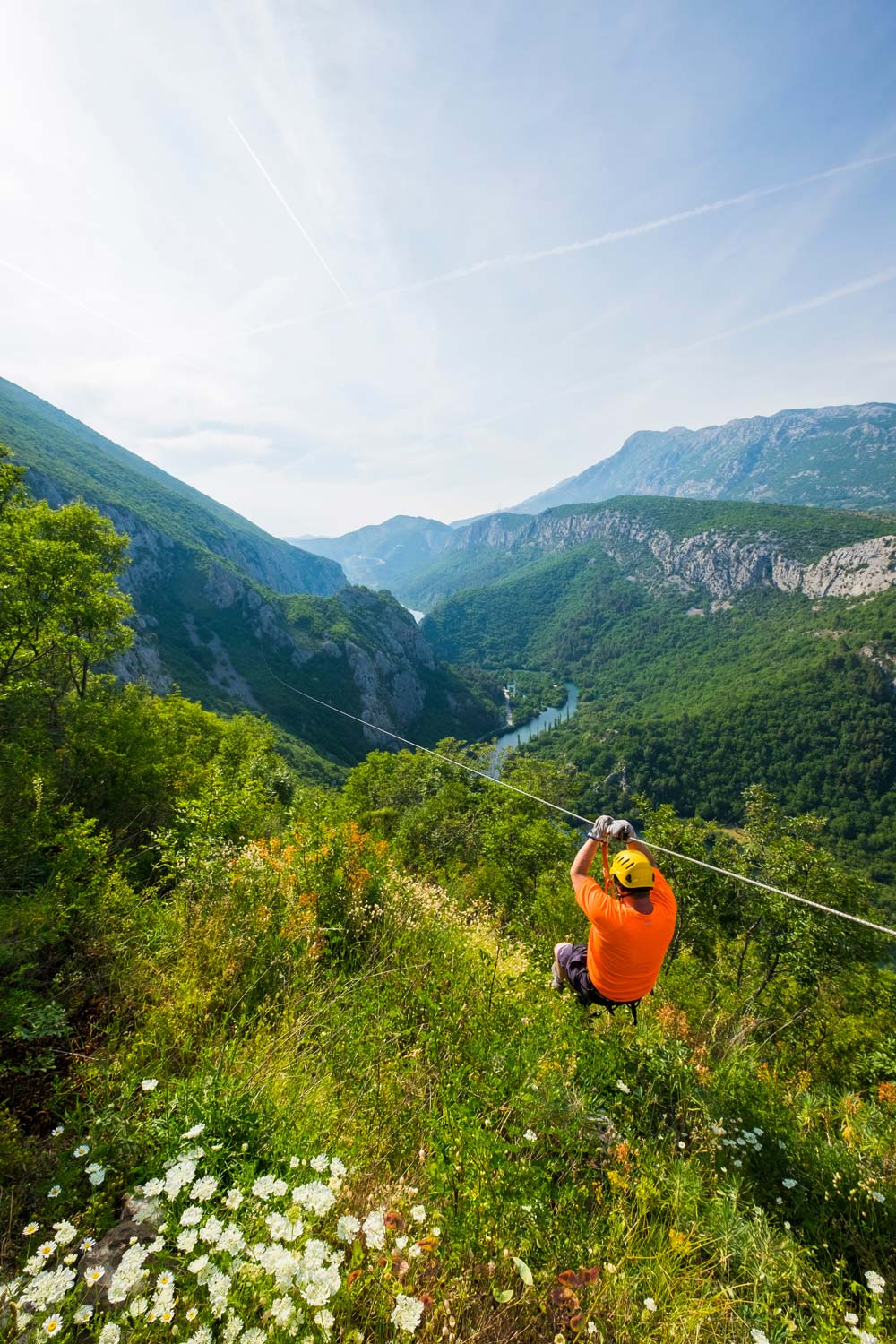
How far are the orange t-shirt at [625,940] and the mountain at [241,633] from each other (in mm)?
70486

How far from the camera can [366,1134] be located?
280 centimetres

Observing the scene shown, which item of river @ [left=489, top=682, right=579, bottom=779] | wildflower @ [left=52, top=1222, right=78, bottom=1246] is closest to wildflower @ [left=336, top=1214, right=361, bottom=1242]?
wildflower @ [left=52, top=1222, right=78, bottom=1246]

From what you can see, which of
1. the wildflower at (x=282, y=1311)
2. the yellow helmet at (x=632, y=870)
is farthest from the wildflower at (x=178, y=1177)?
the yellow helmet at (x=632, y=870)

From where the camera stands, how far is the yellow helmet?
3.93 meters

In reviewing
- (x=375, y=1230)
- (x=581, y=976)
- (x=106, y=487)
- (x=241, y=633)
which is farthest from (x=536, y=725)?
(x=375, y=1230)

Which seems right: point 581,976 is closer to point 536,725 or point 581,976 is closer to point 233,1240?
point 233,1240

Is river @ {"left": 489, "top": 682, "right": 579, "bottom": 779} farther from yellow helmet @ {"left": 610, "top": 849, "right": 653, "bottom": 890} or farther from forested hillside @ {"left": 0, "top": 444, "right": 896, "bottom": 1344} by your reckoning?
yellow helmet @ {"left": 610, "top": 849, "right": 653, "bottom": 890}

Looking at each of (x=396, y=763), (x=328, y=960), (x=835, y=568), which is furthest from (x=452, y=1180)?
(x=835, y=568)

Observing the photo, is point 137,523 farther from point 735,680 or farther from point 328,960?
point 735,680

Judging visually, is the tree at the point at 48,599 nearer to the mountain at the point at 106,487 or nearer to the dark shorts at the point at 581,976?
the dark shorts at the point at 581,976

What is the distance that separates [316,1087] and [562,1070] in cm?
185

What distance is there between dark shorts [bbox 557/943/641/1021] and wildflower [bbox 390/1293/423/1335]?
118 inches

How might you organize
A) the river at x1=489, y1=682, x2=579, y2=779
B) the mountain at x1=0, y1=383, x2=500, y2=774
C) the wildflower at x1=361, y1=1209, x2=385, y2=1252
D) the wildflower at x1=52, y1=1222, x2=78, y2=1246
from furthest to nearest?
the river at x1=489, y1=682, x2=579, y2=779, the mountain at x1=0, y1=383, x2=500, y2=774, the wildflower at x1=361, y1=1209, x2=385, y2=1252, the wildflower at x1=52, y1=1222, x2=78, y2=1246

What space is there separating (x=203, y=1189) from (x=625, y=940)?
10.1 feet
